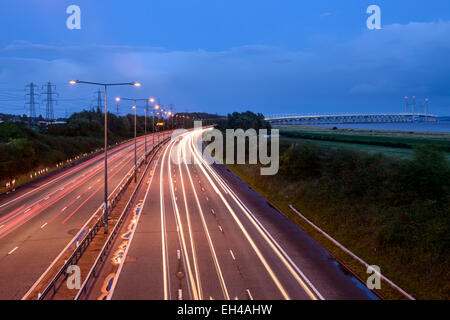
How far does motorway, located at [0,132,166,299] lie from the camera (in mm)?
17375

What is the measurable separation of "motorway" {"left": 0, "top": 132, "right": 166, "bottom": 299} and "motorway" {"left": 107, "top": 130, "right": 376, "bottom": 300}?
3.93 meters

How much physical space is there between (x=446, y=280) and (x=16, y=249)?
21.6 meters

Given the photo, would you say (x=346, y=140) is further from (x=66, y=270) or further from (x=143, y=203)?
(x=66, y=270)

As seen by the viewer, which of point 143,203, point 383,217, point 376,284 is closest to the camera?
point 376,284

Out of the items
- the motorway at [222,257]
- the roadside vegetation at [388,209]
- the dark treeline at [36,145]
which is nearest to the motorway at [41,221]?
the motorway at [222,257]

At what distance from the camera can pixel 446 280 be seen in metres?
15.7

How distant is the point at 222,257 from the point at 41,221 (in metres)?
14.8

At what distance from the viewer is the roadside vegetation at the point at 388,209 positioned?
1728 centimetres

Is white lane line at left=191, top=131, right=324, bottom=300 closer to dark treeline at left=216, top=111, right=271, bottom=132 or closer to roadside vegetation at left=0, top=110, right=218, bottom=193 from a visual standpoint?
roadside vegetation at left=0, top=110, right=218, bottom=193

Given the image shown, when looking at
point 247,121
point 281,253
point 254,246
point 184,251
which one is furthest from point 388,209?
point 247,121

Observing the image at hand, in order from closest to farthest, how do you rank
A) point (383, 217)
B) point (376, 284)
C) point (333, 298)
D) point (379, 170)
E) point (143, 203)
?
point (333, 298), point (376, 284), point (383, 217), point (379, 170), point (143, 203)

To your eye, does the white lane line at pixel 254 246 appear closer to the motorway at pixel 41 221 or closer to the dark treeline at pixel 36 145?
the motorway at pixel 41 221

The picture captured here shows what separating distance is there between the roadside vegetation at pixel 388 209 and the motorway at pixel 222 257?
1.71 metres
